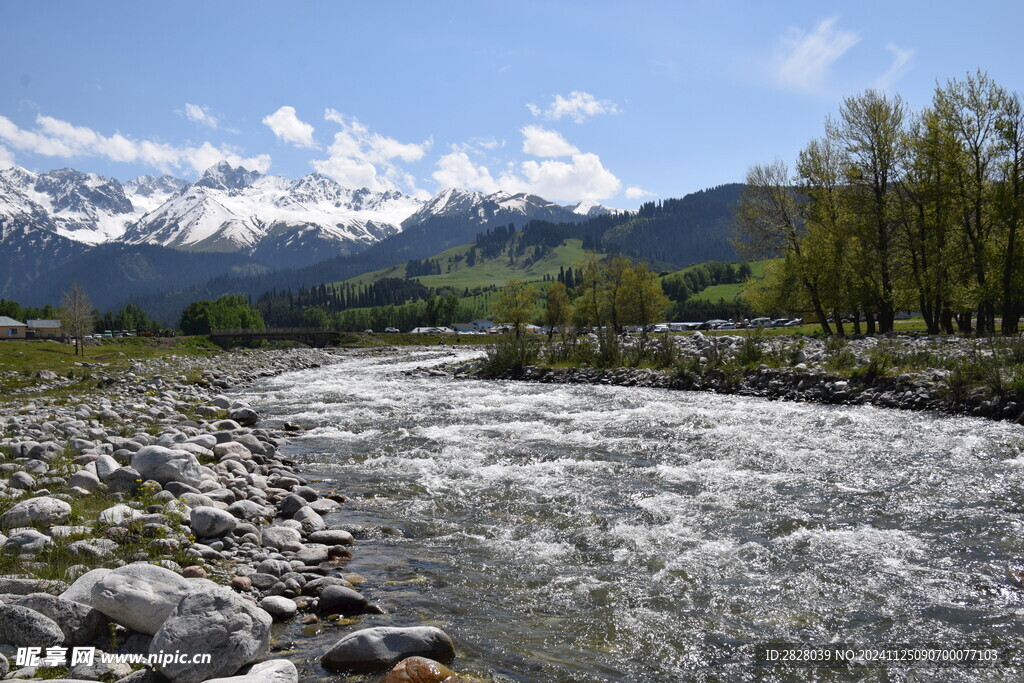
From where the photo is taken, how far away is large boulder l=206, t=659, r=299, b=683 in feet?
16.7

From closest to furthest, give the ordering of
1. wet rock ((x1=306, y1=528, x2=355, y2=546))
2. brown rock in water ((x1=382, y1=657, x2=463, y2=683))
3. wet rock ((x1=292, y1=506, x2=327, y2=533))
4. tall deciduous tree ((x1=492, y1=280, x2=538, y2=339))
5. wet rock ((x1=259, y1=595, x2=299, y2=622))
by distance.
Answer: brown rock in water ((x1=382, y1=657, x2=463, y2=683))
wet rock ((x1=259, y1=595, x2=299, y2=622))
wet rock ((x1=306, y1=528, x2=355, y2=546))
wet rock ((x1=292, y1=506, x2=327, y2=533))
tall deciduous tree ((x1=492, y1=280, x2=538, y2=339))

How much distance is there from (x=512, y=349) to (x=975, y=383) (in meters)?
27.9

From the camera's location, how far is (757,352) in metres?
31.6

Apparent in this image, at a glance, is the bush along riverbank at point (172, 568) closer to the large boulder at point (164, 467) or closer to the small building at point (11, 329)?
the large boulder at point (164, 467)

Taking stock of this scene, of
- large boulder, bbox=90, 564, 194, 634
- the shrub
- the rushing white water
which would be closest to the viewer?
large boulder, bbox=90, 564, 194, 634

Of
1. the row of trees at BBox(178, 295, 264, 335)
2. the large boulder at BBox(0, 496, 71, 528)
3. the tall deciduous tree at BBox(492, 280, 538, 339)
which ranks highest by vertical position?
the row of trees at BBox(178, 295, 264, 335)

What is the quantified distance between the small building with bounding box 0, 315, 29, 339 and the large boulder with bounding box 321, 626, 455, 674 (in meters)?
171

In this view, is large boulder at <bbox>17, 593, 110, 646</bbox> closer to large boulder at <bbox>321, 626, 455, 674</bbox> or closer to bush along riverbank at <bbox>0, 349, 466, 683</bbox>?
bush along riverbank at <bbox>0, 349, 466, 683</bbox>

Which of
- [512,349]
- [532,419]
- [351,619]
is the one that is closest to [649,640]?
[351,619]

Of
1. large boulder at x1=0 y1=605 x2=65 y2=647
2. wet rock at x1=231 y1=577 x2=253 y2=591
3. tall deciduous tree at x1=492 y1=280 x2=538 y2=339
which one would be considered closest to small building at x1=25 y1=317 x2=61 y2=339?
tall deciduous tree at x1=492 y1=280 x2=538 y2=339

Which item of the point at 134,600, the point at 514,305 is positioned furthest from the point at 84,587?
the point at 514,305

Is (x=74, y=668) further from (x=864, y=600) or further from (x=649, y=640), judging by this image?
(x=864, y=600)

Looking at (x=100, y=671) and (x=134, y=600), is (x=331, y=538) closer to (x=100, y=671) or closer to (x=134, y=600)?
(x=134, y=600)

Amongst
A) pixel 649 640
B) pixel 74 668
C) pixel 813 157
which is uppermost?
pixel 813 157
